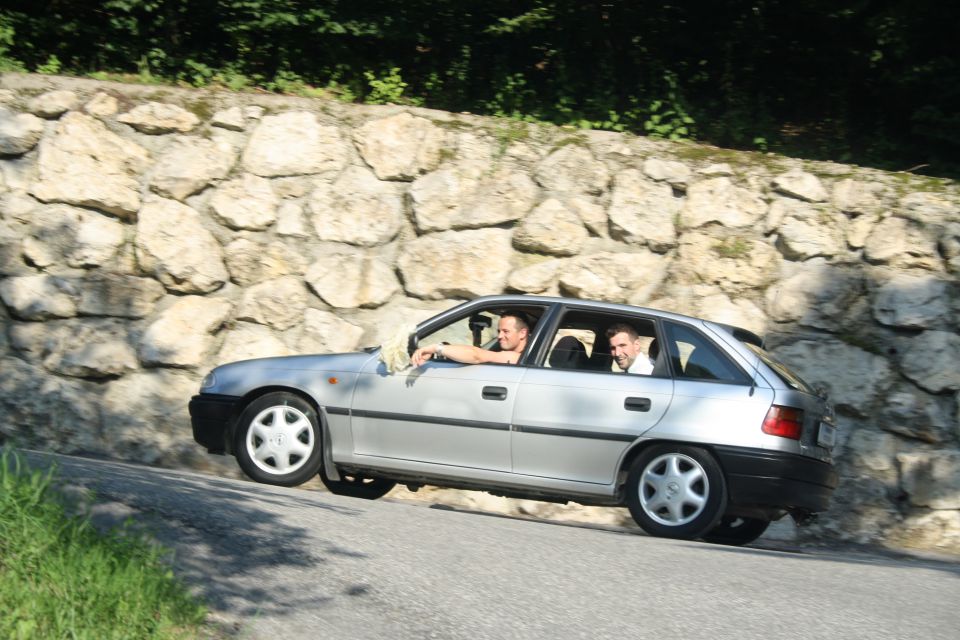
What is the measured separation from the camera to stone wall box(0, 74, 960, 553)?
10.7 m

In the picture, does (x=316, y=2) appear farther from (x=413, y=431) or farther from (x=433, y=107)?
(x=413, y=431)

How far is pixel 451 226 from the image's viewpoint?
1166 cm

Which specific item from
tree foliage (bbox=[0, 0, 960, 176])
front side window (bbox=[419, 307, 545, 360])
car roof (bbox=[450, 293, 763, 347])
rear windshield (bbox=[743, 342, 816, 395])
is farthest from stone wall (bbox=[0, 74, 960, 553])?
car roof (bbox=[450, 293, 763, 347])

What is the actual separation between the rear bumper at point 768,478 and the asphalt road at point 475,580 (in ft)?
1.51

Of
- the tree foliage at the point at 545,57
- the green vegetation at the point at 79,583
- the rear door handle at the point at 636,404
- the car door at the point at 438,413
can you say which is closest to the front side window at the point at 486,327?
the car door at the point at 438,413

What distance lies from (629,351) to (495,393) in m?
0.94

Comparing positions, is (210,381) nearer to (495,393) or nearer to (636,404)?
(495,393)

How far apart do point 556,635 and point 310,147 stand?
812 cm

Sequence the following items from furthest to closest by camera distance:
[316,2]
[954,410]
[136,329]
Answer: [316,2], [136,329], [954,410]

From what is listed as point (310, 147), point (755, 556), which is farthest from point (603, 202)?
point (755, 556)

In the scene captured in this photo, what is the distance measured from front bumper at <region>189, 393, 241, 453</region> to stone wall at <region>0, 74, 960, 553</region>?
7.08ft

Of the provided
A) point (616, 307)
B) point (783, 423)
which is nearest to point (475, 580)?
point (783, 423)

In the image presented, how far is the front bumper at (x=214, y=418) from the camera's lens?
8570 mm

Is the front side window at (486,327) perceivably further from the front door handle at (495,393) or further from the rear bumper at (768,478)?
the rear bumper at (768,478)
